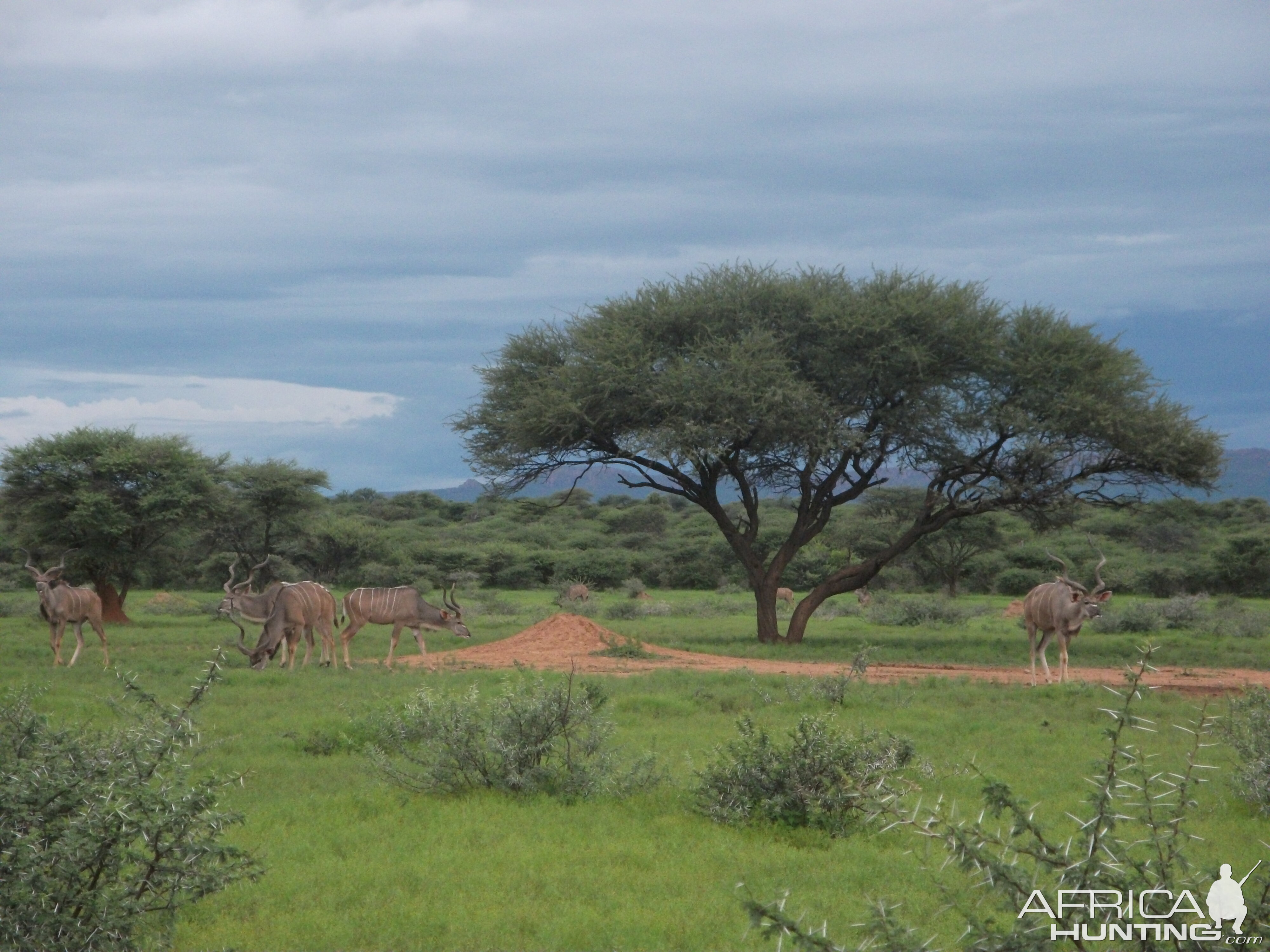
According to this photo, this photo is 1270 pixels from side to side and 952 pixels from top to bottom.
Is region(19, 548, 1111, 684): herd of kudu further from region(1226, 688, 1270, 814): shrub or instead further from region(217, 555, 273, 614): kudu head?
region(1226, 688, 1270, 814): shrub

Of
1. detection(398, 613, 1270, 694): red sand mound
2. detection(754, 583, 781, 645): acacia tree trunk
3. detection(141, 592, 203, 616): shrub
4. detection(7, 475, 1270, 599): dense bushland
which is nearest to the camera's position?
detection(398, 613, 1270, 694): red sand mound

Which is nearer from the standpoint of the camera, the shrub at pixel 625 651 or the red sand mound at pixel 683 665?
the red sand mound at pixel 683 665

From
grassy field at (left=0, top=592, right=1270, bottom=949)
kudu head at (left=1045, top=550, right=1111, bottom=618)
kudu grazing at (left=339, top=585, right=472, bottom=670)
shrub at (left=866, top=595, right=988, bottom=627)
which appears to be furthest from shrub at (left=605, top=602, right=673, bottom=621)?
kudu head at (left=1045, top=550, right=1111, bottom=618)

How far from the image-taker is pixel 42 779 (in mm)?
4957

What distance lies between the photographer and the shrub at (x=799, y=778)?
27.7 ft

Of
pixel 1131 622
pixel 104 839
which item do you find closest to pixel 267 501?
pixel 1131 622

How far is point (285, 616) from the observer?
1872cm

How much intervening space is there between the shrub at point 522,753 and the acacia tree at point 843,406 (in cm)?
1329

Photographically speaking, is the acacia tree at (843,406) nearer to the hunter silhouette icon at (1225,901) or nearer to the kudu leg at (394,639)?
the kudu leg at (394,639)

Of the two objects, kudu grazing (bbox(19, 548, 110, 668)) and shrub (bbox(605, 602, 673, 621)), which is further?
shrub (bbox(605, 602, 673, 621))

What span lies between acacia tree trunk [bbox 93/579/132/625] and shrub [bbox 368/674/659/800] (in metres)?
23.5

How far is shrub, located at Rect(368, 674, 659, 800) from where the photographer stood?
9.34 metres

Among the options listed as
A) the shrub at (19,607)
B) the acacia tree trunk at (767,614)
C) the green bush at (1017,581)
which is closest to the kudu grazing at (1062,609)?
the acacia tree trunk at (767,614)

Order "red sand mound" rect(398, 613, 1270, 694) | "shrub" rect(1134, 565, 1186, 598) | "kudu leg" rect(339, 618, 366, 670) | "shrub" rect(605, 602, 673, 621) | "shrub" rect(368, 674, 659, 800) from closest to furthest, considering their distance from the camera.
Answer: "shrub" rect(368, 674, 659, 800) < "red sand mound" rect(398, 613, 1270, 694) < "kudu leg" rect(339, 618, 366, 670) < "shrub" rect(605, 602, 673, 621) < "shrub" rect(1134, 565, 1186, 598)
